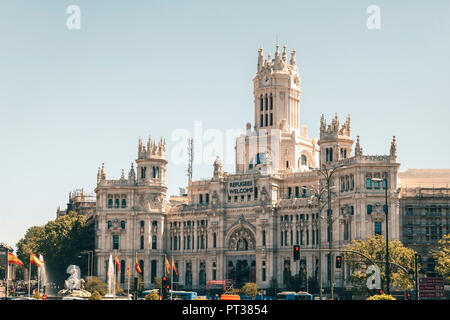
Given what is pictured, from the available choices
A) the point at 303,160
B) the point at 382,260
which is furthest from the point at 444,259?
the point at 303,160

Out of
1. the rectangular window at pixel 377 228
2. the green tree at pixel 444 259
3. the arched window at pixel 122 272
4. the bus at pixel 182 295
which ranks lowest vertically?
the bus at pixel 182 295

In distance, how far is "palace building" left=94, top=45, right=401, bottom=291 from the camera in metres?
145

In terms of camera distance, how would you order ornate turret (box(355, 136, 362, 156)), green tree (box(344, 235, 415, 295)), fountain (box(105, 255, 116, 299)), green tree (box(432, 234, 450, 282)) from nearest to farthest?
green tree (box(432, 234, 450, 282)) < green tree (box(344, 235, 415, 295)) < ornate turret (box(355, 136, 362, 156)) < fountain (box(105, 255, 116, 299))

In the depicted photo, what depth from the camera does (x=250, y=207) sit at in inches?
6088

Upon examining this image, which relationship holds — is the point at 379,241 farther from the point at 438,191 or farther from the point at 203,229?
the point at 203,229

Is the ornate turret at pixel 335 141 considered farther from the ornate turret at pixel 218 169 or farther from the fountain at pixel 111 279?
the fountain at pixel 111 279

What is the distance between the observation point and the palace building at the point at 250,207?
14488 centimetres

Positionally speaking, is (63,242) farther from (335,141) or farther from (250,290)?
(335,141)

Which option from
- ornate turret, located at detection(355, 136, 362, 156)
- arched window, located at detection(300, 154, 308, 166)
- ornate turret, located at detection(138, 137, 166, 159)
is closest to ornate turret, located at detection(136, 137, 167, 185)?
ornate turret, located at detection(138, 137, 166, 159)

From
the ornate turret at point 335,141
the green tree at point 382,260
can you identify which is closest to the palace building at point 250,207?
the ornate turret at point 335,141

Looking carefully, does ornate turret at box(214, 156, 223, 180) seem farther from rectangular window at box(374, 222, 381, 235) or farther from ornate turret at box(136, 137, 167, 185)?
rectangular window at box(374, 222, 381, 235)

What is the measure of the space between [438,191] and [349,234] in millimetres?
17344

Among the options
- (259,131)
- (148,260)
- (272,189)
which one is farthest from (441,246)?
(148,260)

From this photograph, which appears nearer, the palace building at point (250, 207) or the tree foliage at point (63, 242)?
the palace building at point (250, 207)
